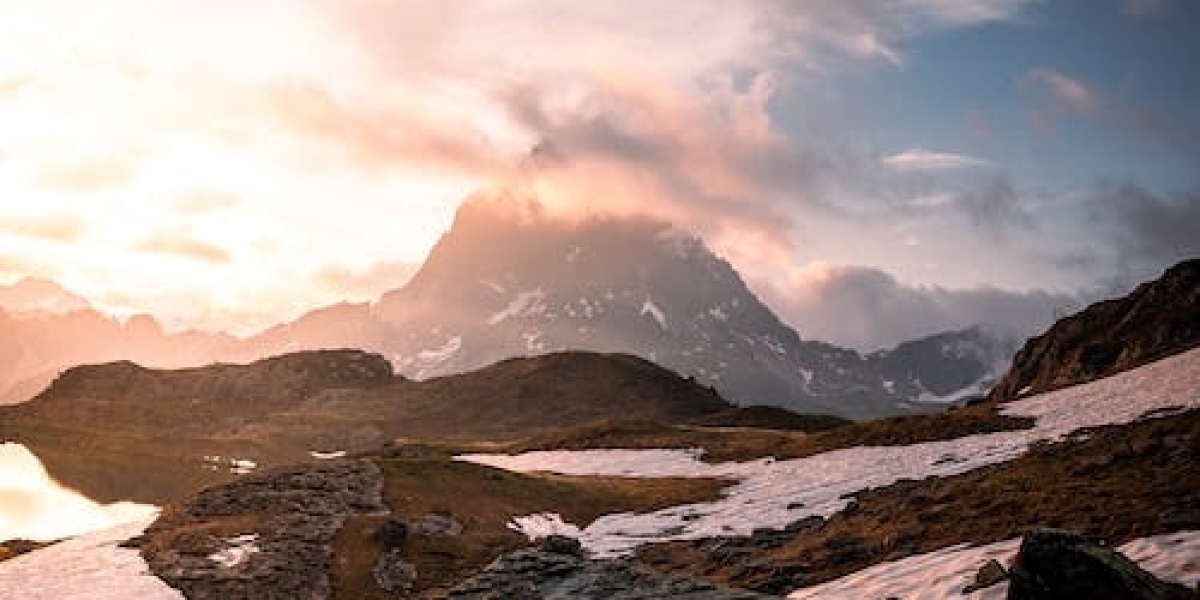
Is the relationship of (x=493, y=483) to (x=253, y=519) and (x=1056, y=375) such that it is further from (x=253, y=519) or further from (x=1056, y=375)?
(x=1056, y=375)

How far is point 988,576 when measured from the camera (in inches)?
1003

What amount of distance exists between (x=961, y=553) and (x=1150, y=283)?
10123 cm

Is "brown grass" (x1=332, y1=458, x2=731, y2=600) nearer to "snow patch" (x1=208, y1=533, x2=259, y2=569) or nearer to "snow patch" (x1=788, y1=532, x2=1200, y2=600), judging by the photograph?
"snow patch" (x1=208, y1=533, x2=259, y2=569)

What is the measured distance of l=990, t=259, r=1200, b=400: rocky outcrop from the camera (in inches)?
3676

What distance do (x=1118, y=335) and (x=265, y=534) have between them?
9518 centimetres

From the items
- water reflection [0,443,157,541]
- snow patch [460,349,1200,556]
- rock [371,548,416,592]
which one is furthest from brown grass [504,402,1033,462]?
water reflection [0,443,157,541]

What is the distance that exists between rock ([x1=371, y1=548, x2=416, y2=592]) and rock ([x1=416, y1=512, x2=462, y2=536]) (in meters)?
4.07

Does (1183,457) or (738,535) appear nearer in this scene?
(1183,457)

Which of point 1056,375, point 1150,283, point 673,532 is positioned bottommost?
point 673,532

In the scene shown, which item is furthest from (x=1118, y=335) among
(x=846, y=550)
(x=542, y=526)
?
(x=846, y=550)

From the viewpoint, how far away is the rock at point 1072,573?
14.9 m

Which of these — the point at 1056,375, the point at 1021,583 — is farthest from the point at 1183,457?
the point at 1056,375

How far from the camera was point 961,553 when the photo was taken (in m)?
30.5

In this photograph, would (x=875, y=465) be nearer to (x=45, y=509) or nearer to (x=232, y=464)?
(x=45, y=509)
